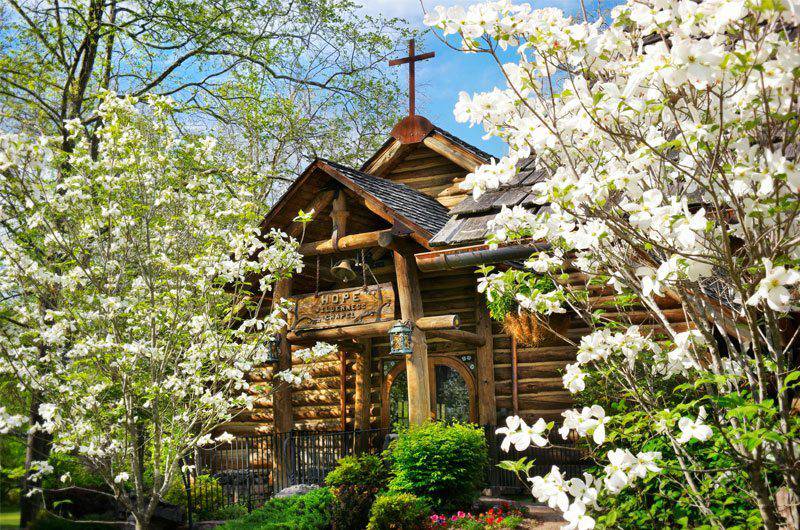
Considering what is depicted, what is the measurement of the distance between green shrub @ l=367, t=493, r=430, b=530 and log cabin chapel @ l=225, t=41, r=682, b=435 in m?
1.59

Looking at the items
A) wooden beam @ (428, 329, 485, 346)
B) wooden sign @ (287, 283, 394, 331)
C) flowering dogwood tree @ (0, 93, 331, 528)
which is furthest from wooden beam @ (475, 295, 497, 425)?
flowering dogwood tree @ (0, 93, 331, 528)

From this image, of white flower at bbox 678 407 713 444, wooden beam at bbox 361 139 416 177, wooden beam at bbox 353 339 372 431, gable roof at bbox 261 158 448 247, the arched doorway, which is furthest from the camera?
wooden beam at bbox 361 139 416 177

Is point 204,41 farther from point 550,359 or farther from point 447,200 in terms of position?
point 550,359

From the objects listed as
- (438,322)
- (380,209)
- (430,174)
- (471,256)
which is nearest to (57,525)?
(438,322)

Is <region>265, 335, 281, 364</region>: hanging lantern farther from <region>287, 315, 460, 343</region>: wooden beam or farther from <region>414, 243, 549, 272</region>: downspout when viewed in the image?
<region>414, 243, 549, 272</region>: downspout

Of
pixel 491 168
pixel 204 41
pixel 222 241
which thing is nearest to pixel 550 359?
pixel 222 241

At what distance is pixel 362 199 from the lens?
11.6 metres

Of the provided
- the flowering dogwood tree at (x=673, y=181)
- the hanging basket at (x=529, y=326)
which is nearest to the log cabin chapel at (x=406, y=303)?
the hanging basket at (x=529, y=326)

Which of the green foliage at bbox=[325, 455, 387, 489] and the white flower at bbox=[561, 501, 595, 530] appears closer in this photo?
the white flower at bbox=[561, 501, 595, 530]

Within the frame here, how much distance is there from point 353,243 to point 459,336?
2340 mm

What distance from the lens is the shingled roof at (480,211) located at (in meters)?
9.95

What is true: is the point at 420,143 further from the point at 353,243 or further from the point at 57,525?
the point at 57,525

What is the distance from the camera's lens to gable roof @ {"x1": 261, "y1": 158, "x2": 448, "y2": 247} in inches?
421

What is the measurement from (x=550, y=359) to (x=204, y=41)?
1256 cm
